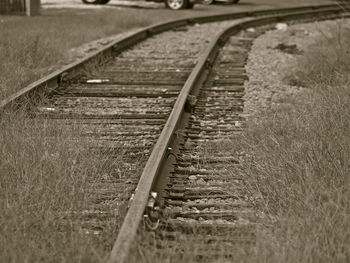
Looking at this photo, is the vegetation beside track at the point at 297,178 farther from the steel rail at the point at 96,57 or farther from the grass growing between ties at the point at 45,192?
the steel rail at the point at 96,57

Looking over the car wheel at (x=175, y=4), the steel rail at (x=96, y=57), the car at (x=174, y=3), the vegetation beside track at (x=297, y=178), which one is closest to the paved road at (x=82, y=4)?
the car at (x=174, y=3)

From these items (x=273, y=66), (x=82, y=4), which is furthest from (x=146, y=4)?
(x=273, y=66)

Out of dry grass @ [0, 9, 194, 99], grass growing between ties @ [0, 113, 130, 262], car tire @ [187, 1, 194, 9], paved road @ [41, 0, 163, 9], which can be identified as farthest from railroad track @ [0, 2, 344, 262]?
car tire @ [187, 1, 194, 9]

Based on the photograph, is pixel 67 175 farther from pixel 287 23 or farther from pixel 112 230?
pixel 287 23

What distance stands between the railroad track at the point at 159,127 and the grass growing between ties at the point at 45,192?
0.11m

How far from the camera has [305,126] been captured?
6.75 metres

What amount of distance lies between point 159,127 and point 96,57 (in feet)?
14.7

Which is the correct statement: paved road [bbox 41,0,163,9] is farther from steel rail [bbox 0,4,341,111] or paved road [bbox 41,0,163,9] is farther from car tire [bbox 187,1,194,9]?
steel rail [bbox 0,4,341,111]

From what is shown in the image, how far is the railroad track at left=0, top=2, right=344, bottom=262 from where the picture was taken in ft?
15.6

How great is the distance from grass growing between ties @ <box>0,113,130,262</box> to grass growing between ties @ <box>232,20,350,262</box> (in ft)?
3.13

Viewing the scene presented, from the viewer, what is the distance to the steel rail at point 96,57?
7.85m

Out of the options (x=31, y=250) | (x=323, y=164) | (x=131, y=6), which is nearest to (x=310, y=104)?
(x=323, y=164)

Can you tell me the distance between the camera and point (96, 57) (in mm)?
11641

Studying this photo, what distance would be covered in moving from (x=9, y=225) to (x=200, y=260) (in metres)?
1.04
